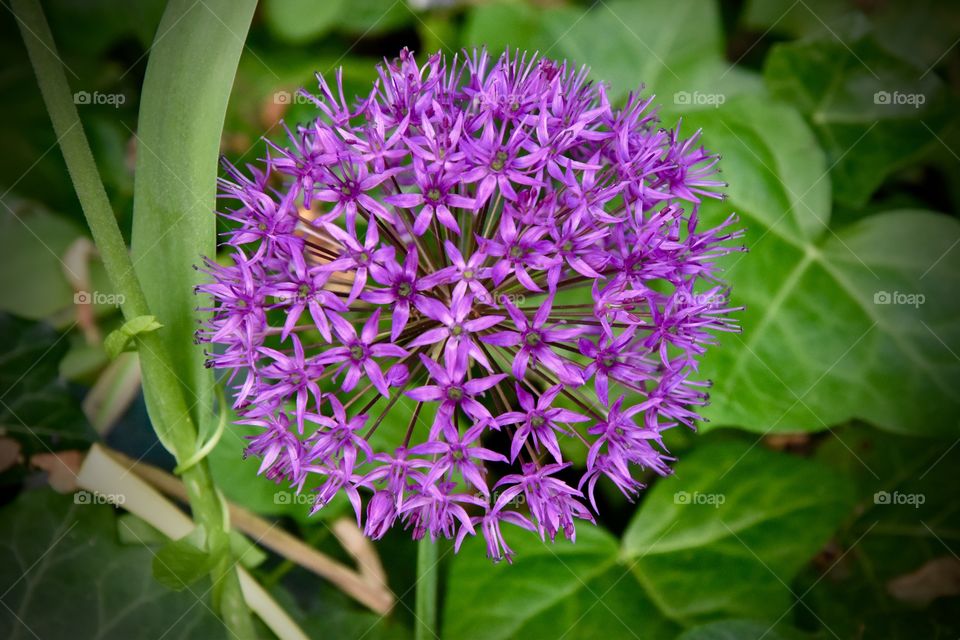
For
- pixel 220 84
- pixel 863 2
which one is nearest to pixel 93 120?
pixel 220 84

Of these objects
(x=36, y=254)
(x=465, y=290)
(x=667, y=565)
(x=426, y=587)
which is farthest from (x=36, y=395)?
(x=667, y=565)

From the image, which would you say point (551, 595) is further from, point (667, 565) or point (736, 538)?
point (736, 538)

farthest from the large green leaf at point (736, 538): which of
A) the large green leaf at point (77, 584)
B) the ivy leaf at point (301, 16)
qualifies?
the ivy leaf at point (301, 16)

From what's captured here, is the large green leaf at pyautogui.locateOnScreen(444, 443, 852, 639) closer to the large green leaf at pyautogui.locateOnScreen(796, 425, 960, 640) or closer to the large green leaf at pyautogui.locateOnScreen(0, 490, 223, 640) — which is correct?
the large green leaf at pyautogui.locateOnScreen(796, 425, 960, 640)

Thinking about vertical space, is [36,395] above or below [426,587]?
above

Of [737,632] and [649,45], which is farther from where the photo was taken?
[649,45]

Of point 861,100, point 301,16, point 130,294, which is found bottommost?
point 130,294

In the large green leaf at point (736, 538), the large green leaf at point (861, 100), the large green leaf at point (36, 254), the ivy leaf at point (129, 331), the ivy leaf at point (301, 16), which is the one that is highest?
the ivy leaf at point (301, 16)

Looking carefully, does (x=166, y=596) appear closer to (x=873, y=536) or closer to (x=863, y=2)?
(x=873, y=536)

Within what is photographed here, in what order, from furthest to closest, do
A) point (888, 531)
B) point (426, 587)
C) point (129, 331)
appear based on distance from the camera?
1. point (888, 531)
2. point (426, 587)
3. point (129, 331)

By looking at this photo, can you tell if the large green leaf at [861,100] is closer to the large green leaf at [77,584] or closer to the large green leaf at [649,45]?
the large green leaf at [649,45]
